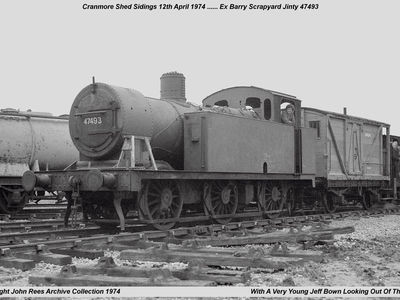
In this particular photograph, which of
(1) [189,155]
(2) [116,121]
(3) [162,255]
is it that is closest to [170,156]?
(1) [189,155]

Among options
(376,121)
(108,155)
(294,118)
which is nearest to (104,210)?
(108,155)

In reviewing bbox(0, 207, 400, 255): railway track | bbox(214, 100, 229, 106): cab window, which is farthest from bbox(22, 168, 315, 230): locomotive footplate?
bbox(214, 100, 229, 106): cab window

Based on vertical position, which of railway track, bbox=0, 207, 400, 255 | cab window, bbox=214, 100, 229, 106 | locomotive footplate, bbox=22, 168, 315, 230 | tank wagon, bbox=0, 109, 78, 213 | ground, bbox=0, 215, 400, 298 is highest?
cab window, bbox=214, 100, 229, 106

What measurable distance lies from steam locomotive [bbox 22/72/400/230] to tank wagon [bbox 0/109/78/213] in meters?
4.46

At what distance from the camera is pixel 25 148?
1536 cm

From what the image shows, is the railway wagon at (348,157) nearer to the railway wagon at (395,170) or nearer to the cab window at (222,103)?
the railway wagon at (395,170)

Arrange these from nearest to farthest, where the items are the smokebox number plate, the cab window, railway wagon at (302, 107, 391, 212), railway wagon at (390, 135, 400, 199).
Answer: the smokebox number plate → the cab window → railway wagon at (302, 107, 391, 212) → railway wagon at (390, 135, 400, 199)

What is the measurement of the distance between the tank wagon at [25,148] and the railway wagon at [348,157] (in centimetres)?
722

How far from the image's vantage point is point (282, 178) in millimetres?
12953

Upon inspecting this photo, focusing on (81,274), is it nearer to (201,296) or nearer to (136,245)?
(201,296)

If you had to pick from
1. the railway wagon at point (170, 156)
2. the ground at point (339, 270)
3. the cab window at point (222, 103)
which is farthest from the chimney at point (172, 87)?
the ground at point (339, 270)

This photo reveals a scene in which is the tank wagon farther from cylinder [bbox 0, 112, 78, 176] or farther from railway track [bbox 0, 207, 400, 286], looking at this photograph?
railway track [bbox 0, 207, 400, 286]

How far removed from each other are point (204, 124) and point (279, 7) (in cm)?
386

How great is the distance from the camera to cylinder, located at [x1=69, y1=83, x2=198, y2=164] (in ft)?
32.1
